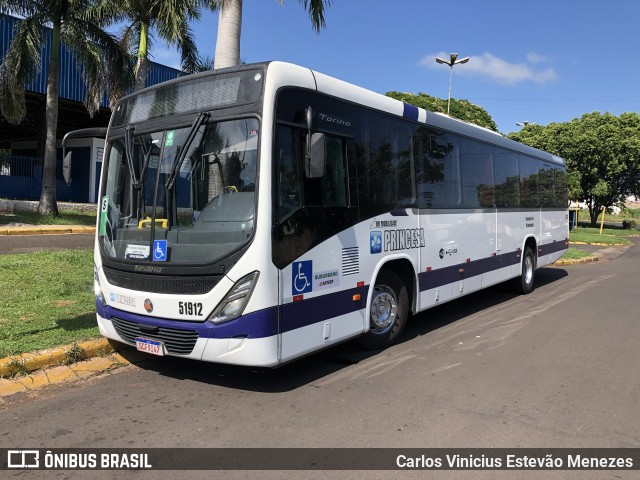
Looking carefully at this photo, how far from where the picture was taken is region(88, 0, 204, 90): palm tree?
42.0 feet

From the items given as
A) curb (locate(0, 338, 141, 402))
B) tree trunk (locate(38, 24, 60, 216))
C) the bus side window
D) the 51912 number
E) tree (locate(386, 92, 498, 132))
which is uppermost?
tree (locate(386, 92, 498, 132))

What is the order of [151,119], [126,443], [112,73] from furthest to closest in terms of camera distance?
1. [112,73]
2. [151,119]
3. [126,443]

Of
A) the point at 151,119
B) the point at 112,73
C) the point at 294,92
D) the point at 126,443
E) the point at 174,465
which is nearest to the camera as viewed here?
the point at 174,465

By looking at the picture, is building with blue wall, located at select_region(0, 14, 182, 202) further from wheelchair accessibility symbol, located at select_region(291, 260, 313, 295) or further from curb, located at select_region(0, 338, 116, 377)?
wheelchair accessibility symbol, located at select_region(291, 260, 313, 295)

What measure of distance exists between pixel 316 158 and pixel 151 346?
7.52 feet

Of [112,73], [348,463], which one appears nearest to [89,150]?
[112,73]

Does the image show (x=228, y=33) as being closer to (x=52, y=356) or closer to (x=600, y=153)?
(x=52, y=356)

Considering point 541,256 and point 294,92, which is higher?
point 294,92

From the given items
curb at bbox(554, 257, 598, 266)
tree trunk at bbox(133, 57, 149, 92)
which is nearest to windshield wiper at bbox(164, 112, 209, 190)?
tree trunk at bbox(133, 57, 149, 92)

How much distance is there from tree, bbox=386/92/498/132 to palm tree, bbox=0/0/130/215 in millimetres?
22159

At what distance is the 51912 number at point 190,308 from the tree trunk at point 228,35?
703 cm

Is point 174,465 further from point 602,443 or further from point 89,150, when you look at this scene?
point 89,150

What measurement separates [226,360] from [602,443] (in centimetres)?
299

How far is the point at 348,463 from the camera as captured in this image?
3371 millimetres
